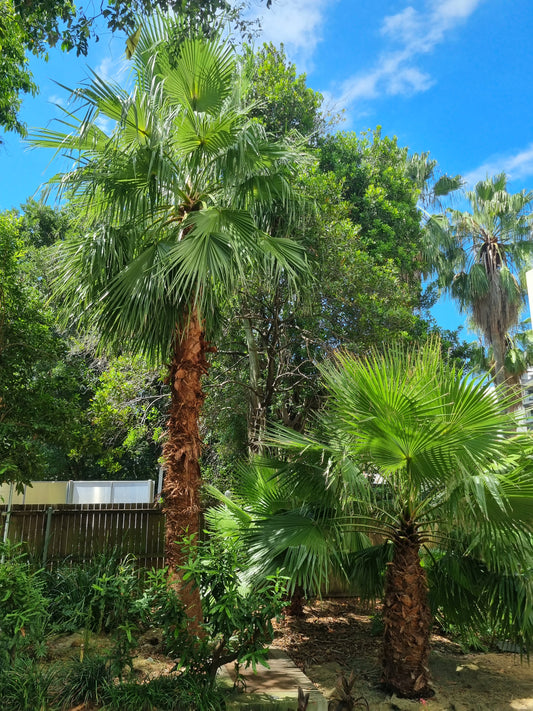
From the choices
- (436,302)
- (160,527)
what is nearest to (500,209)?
(436,302)

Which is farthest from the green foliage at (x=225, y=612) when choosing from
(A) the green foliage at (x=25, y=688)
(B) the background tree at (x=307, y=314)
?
(B) the background tree at (x=307, y=314)

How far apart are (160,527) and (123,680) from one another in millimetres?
4384

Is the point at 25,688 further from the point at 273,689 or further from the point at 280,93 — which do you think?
the point at 280,93

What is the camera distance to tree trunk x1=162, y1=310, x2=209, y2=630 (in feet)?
21.1

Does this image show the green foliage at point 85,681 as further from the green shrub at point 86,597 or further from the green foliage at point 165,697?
the green shrub at point 86,597

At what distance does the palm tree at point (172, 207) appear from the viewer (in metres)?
6.54

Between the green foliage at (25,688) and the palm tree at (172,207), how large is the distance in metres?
1.75

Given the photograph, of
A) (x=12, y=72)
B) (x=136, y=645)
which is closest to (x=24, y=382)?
(x=12, y=72)

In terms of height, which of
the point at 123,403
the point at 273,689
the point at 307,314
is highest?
the point at 307,314

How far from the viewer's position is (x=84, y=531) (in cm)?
959

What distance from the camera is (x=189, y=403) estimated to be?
6.81 meters

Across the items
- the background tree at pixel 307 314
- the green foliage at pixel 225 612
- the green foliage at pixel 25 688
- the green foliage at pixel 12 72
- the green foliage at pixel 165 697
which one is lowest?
the green foliage at pixel 165 697

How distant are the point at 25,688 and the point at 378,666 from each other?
4.14 metres

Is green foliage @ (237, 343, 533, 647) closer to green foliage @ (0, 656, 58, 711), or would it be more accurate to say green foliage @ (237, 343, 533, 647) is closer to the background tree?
green foliage @ (0, 656, 58, 711)
